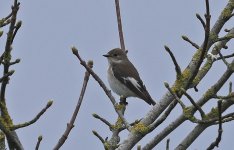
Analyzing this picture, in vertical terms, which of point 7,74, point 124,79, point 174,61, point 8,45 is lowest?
point 174,61

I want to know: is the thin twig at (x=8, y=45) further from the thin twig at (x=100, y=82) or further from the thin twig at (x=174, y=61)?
the thin twig at (x=174, y=61)

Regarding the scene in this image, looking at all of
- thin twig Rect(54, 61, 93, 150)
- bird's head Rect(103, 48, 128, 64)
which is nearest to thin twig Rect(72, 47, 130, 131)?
thin twig Rect(54, 61, 93, 150)

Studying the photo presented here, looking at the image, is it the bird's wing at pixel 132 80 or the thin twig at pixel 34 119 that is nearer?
the thin twig at pixel 34 119

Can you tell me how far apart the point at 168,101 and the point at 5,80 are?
1230 millimetres

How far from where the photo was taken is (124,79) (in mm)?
12000

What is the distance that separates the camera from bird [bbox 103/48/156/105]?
1164 centimetres

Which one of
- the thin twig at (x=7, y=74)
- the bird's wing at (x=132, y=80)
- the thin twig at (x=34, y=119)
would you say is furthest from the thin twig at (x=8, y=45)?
the bird's wing at (x=132, y=80)

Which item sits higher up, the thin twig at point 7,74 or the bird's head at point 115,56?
the bird's head at point 115,56

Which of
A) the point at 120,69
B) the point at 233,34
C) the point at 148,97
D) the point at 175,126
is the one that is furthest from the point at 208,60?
the point at 120,69

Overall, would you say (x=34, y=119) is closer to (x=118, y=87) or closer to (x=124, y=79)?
(x=118, y=87)

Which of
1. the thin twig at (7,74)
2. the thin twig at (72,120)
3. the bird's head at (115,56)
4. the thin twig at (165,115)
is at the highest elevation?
the bird's head at (115,56)

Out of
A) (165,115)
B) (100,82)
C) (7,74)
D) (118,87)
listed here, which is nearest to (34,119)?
(7,74)

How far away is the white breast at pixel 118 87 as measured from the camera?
1174 cm

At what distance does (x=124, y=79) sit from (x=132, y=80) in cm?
17
